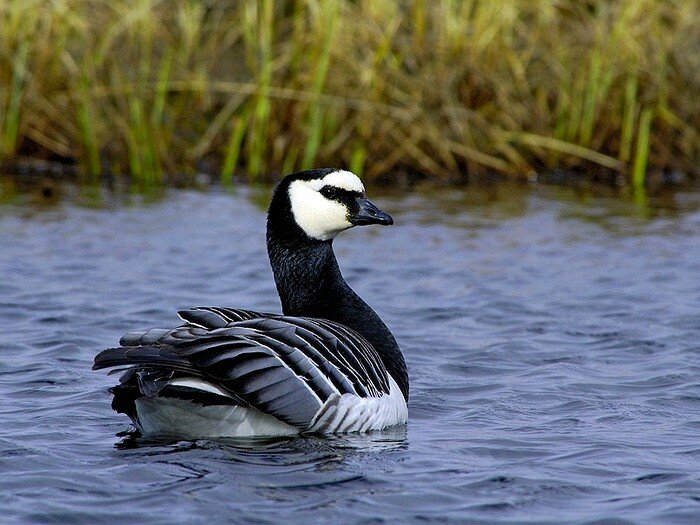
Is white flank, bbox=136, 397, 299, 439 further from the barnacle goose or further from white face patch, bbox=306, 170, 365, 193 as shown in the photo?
white face patch, bbox=306, 170, 365, 193

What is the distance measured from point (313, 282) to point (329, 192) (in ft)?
1.77

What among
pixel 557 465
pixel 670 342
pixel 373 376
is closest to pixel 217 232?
pixel 670 342

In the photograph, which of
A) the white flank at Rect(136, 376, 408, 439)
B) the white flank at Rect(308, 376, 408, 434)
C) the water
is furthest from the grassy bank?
the white flank at Rect(136, 376, 408, 439)

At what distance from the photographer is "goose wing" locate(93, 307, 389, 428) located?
19.6ft

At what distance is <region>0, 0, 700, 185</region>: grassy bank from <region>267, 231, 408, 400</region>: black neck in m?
7.29

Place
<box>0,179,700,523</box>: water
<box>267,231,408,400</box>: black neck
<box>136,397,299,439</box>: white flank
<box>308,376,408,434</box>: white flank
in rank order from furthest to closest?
<box>267,231,408,400</box>: black neck → <box>308,376,408,434</box>: white flank → <box>136,397,299,439</box>: white flank → <box>0,179,700,523</box>: water

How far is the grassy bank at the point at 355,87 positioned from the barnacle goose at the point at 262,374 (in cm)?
790

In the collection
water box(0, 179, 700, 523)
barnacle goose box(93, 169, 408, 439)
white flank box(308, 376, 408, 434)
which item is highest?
barnacle goose box(93, 169, 408, 439)

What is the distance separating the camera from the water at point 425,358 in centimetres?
557

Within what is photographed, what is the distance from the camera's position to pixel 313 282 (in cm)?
754

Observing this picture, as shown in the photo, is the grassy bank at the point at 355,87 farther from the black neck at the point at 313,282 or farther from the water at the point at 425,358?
the black neck at the point at 313,282

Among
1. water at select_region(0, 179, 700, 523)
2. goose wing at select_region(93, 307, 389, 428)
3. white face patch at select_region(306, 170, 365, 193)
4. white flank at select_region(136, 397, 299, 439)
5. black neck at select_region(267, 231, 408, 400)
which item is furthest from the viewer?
black neck at select_region(267, 231, 408, 400)

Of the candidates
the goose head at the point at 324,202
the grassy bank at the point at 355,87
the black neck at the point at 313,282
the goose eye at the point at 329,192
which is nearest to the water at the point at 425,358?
the black neck at the point at 313,282

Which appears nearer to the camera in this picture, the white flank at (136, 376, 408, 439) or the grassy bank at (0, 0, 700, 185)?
the white flank at (136, 376, 408, 439)
